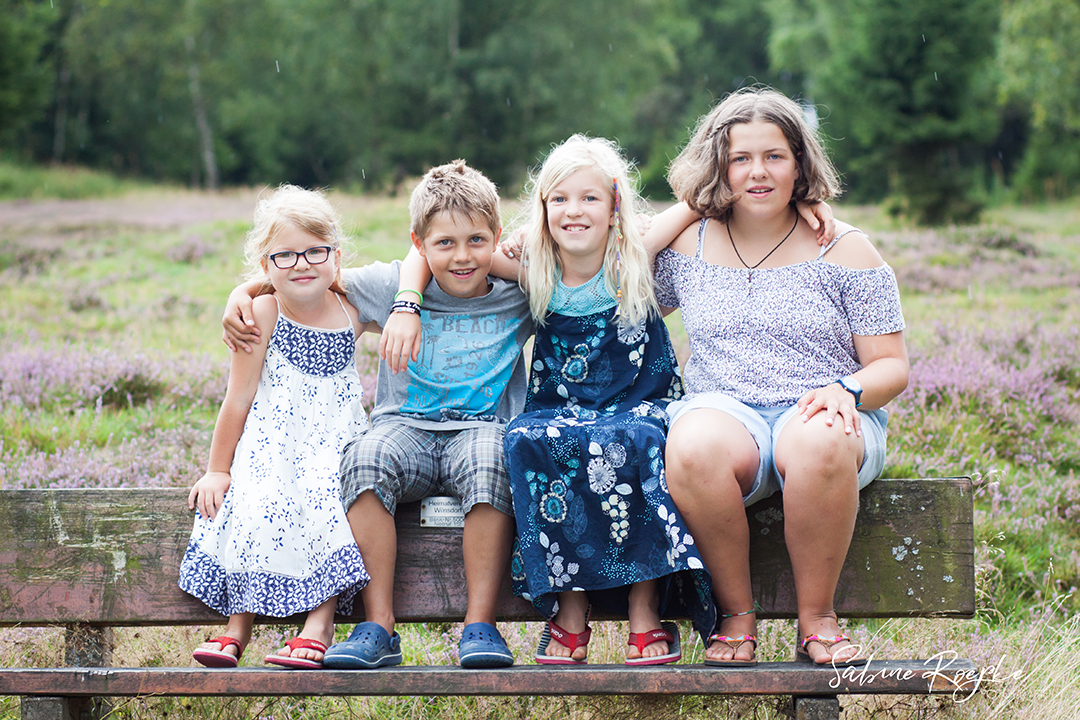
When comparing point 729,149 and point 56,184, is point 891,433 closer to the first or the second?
point 729,149

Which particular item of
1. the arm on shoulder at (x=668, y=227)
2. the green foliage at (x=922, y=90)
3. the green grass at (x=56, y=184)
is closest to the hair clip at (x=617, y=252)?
the arm on shoulder at (x=668, y=227)

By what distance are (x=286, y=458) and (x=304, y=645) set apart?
0.57 metres

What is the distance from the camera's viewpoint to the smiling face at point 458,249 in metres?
2.78

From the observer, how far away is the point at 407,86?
24812 millimetres

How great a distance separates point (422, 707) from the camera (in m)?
2.90

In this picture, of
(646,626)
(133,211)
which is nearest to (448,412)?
(646,626)

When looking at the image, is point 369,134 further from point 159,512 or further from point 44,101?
point 159,512

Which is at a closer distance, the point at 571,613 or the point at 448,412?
the point at 571,613

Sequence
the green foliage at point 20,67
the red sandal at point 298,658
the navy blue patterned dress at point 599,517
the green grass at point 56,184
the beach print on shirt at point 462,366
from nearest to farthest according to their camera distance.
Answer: the red sandal at point 298,658 < the navy blue patterned dress at point 599,517 < the beach print on shirt at point 462,366 < the green grass at point 56,184 < the green foliage at point 20,67

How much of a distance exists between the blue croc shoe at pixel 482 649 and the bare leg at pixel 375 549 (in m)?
0.26

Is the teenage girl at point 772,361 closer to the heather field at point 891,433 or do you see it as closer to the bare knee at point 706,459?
the bare knee at point 706,459

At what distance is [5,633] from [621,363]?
2.40 meters

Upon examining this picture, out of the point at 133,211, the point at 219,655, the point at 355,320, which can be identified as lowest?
the point at 219,655

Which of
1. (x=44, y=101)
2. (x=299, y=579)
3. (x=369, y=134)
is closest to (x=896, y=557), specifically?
(x=299, y=579)
